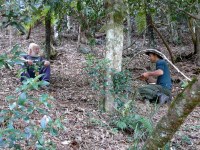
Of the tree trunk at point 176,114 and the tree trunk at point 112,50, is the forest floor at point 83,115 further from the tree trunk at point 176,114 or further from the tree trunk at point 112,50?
the tree trunk at point 176,114

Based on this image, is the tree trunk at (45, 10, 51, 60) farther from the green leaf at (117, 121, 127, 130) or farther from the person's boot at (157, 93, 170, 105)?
the green leaf at (117, 121, 127, 130)

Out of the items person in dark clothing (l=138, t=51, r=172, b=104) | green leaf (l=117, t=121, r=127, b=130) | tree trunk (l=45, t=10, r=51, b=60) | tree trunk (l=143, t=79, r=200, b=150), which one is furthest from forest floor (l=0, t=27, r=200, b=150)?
tree trunk (l=143, t=79, r=200, b=150)

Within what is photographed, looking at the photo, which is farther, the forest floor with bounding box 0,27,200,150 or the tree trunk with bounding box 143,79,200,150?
the forest floor with bounding box 0,27,200,150

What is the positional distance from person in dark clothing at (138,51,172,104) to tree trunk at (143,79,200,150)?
3.46 m

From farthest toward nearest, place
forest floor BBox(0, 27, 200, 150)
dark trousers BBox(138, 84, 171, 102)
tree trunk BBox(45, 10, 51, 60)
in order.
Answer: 1. tree trunk BBox(45, 10, 51, 60)
2. dark trousers BBox(138, 84, 171, 102)
3. forest floor BBox(0, 27, 200, 150)

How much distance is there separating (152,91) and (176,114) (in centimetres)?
375

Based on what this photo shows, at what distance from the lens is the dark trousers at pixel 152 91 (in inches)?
263

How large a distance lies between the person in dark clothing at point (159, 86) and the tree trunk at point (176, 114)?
3.46 metres

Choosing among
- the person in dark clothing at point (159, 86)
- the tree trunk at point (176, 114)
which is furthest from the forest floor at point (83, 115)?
the tree trunk at point (176, 114)

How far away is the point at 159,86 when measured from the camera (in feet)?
22.4

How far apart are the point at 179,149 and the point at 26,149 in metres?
2.15

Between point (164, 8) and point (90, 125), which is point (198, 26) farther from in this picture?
point (90, 125)

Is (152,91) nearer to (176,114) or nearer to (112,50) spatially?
(112,50)

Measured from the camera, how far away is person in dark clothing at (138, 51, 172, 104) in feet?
21.7
